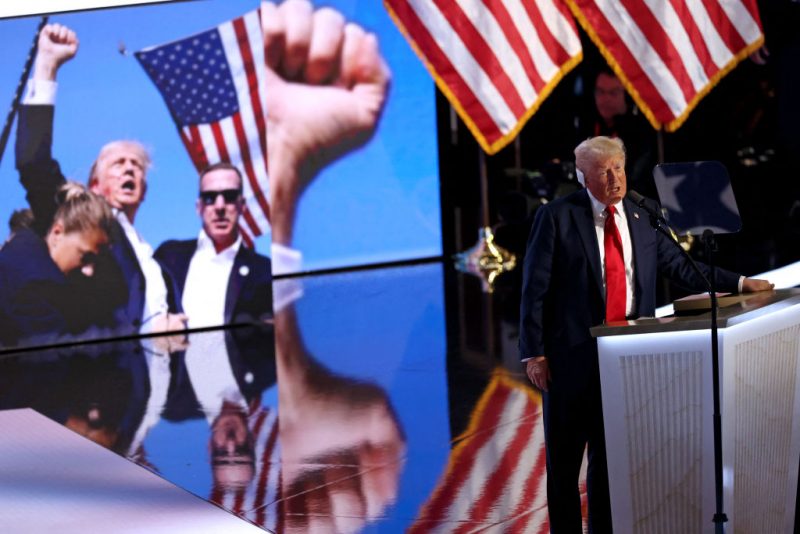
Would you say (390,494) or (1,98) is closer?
(390,494)

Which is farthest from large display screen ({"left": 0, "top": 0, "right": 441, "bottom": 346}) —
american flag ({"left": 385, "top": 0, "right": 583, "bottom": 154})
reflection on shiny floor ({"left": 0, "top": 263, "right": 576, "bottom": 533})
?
american flag ({"left": 385, "top": 0, "right": 583, "bottom": 154})

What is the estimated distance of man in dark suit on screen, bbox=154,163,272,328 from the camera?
10789 millimetres

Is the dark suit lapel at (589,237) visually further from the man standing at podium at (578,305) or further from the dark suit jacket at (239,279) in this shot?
the dark suit jacket at (239,279)

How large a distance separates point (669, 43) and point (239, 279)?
4.79 metres

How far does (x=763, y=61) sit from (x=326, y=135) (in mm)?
4716

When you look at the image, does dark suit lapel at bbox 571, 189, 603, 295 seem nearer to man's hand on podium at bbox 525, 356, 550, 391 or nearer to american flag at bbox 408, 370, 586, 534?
man's hand on podium at bbox 525, 356, 550, 391

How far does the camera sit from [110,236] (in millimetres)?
10500

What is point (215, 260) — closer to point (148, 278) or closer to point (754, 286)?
point (148, 278)

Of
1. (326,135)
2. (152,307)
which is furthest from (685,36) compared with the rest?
(326,135)

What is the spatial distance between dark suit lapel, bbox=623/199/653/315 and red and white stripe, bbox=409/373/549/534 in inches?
49.2

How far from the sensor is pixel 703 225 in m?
4.56

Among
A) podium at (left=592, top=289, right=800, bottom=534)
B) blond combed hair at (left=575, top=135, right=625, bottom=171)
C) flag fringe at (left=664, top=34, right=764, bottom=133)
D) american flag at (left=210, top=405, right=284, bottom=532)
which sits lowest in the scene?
american flag at (left=210, top=405, right=284, bottom=532)

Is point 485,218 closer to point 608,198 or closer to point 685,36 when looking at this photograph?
point 685,36

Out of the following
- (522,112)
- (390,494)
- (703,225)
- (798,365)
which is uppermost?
(522,112)
